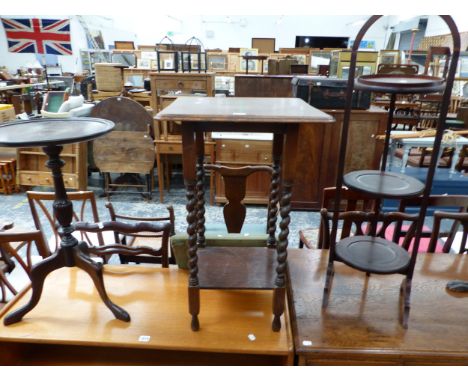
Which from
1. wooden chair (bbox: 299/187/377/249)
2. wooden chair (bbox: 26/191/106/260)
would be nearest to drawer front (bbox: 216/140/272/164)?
wooden chair (bbox: 299/187/377/249)

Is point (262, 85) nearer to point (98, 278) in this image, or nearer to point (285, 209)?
point (285, 209)

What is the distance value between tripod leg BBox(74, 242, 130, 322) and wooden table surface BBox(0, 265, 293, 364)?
0.03m

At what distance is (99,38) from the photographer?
1248cm

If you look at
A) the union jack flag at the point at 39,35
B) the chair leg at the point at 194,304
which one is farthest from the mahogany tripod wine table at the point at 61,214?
the union jack flag at the point at 39,35

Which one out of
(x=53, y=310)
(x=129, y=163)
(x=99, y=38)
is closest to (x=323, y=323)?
(x=53, y=310)

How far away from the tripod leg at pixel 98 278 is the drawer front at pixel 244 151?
2.32 m

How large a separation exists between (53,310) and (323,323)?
1.10 metres

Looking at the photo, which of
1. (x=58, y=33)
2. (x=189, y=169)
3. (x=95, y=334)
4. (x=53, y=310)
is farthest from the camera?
(x=58, y=33)

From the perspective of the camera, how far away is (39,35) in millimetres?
10547

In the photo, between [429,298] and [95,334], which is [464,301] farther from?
[95,334]

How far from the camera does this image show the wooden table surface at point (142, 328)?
4.10ft

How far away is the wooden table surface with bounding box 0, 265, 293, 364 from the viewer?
1.25 meters

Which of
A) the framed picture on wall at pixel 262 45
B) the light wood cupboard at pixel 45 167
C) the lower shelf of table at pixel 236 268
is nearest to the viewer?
the lower shelf of table at pixel 236 268

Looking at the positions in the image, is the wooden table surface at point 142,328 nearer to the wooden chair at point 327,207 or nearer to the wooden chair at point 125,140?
the wooden chair at point 327,207
